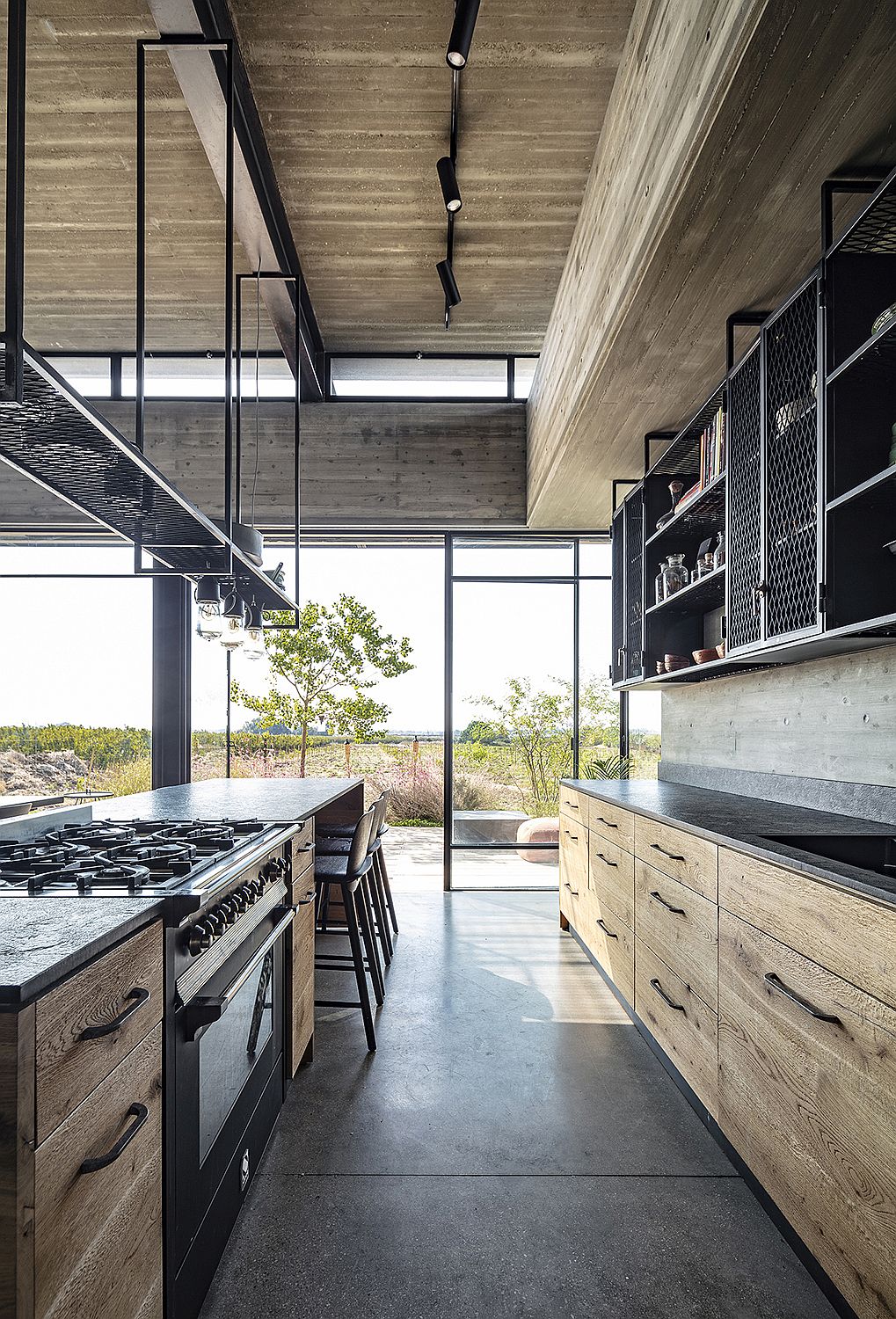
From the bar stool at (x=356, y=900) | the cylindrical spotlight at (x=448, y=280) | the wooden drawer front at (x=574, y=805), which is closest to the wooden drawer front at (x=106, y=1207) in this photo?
the bar stool at (x=356, y=900)

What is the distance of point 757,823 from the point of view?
2.46 meters

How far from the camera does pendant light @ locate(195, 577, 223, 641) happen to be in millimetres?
3344

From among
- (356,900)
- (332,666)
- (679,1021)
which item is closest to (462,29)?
(679,1021)

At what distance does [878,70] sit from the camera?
5.10ft

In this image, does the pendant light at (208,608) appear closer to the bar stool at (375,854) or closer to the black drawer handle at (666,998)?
the bar stool at (375,854)

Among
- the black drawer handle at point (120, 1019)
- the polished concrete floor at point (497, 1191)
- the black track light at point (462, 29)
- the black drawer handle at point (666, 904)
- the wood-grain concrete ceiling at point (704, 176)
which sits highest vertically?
the black track light at point (462, 29)

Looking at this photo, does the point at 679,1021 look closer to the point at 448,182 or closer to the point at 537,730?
the point at 448,182

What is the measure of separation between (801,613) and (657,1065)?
175 cm

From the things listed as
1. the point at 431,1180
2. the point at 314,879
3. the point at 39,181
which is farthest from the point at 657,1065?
the point at 39,181

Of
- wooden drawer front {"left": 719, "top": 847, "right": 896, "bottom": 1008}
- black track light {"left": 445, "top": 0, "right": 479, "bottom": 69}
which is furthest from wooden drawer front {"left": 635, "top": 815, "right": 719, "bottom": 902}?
black track light {"left": 445, "top": 0, "right": 479, "bottom": 69}

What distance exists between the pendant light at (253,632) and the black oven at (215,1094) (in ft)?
5.30

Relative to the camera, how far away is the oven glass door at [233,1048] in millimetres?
1602

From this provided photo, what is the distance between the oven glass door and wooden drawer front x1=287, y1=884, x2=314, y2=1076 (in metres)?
0.27

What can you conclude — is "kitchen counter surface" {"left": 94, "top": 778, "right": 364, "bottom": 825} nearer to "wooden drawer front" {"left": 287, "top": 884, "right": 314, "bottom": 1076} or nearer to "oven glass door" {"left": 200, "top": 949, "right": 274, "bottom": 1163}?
"wooden drawer front" {"left": 287, "top": 884, "right": 314, "bottom": 1076}
